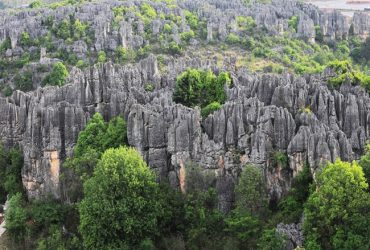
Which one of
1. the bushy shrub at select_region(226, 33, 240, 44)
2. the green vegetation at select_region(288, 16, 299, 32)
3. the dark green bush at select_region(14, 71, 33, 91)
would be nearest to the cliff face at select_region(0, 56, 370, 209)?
the dark green bush at select_region(14, 71, 33, 91)

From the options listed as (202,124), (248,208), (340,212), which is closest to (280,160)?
(248,208)

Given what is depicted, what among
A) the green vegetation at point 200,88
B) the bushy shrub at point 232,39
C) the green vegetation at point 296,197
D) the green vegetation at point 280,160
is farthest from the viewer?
the bushy shrub at point 232,39

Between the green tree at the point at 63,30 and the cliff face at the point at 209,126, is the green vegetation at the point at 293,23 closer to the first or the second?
the green tree at the point at 63,30

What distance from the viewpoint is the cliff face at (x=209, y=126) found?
38.8 meters

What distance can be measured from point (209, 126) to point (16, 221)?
13890 mm

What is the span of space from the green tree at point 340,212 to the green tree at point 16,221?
18.8 m

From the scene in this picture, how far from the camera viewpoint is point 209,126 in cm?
4116

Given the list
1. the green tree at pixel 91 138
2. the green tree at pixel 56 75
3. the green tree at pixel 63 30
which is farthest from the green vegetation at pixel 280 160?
the green tree at pixel 63 30

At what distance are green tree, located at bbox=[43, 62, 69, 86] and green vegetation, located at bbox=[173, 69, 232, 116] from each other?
26745mm

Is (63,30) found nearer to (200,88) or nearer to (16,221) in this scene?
(200,88)

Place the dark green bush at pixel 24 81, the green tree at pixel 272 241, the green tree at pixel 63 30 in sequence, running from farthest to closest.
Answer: the green tree at pixel 63 30, the dark green bush at pixel 24 81, the green tree at pixel 272 241

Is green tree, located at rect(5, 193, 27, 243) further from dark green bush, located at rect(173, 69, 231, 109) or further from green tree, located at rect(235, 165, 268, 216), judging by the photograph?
dark green bush, located at rect(173, 69, 231, 109)

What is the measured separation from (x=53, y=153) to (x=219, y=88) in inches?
573

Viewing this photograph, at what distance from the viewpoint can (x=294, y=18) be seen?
103312 millimetres
